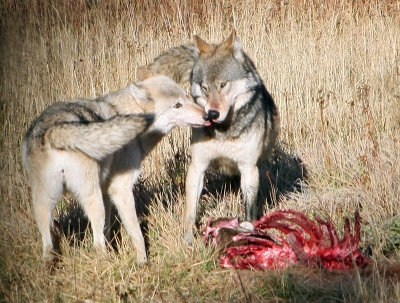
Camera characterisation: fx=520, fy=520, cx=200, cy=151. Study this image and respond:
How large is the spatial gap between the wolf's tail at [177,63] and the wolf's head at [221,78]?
204mm

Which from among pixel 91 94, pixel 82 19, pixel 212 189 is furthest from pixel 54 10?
pixel 212 189

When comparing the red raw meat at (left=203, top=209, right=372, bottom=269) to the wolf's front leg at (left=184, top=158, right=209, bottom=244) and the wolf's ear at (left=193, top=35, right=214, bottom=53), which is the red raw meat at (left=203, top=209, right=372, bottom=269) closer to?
the wolf's front leg at (left=184, top=158, right=209, bottom=244)

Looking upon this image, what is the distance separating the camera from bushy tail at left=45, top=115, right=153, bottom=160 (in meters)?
3.69

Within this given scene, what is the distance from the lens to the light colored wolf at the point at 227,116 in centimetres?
498

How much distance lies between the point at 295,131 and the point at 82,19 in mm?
3749

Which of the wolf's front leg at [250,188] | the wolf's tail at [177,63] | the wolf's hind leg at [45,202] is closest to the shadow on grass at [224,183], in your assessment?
the wolf's front leg at [250,188]

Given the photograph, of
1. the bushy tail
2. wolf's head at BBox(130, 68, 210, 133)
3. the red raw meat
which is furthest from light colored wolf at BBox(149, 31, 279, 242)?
the bushy tail

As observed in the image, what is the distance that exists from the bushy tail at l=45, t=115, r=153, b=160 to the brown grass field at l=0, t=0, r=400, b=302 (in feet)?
2.88

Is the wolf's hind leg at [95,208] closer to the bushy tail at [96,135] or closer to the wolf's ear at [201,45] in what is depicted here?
the bushy tail at [96,135]

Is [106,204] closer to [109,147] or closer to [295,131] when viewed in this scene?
[109,147]

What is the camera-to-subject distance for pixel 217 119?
185 inches

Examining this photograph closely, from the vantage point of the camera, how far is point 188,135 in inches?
269

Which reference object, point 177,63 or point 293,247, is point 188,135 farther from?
point 293,247

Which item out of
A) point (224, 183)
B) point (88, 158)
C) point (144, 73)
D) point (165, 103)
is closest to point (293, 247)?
point (88, 158)
